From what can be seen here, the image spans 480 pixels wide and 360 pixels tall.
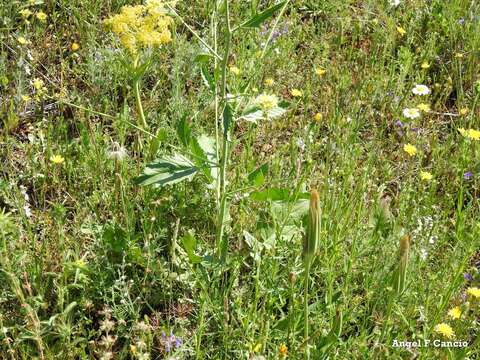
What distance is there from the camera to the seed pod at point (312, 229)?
4.10ft

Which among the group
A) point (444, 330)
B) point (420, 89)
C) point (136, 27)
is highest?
point (136, 27)

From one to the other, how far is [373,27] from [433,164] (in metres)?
1.07

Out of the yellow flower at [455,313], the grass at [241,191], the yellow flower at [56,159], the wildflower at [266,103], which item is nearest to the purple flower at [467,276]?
the grass at [241,191]

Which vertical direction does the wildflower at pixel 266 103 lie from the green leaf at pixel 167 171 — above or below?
above

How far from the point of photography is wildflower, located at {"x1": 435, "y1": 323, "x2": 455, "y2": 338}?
5.85 ft

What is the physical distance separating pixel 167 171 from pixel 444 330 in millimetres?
1024

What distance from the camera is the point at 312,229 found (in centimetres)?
132

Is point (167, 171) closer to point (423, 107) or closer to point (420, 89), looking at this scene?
point (423, 107)

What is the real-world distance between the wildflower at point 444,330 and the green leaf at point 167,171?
927mm

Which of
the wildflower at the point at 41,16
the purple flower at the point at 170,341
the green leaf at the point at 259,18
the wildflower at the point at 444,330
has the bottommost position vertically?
the wildflower at the point at 444,330

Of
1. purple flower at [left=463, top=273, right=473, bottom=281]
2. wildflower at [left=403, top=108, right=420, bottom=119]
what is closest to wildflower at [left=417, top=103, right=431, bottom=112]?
wildflower at [left=403, top=108, right=420, bottom=119]

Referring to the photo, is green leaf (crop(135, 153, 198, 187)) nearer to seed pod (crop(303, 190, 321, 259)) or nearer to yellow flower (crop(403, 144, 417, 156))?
seed pod (crop(303, 190, 321, 259))

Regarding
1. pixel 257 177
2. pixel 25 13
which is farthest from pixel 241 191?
pixel 25 13

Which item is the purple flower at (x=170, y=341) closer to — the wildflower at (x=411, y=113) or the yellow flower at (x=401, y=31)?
the wildflower at (x=411, y=113)
